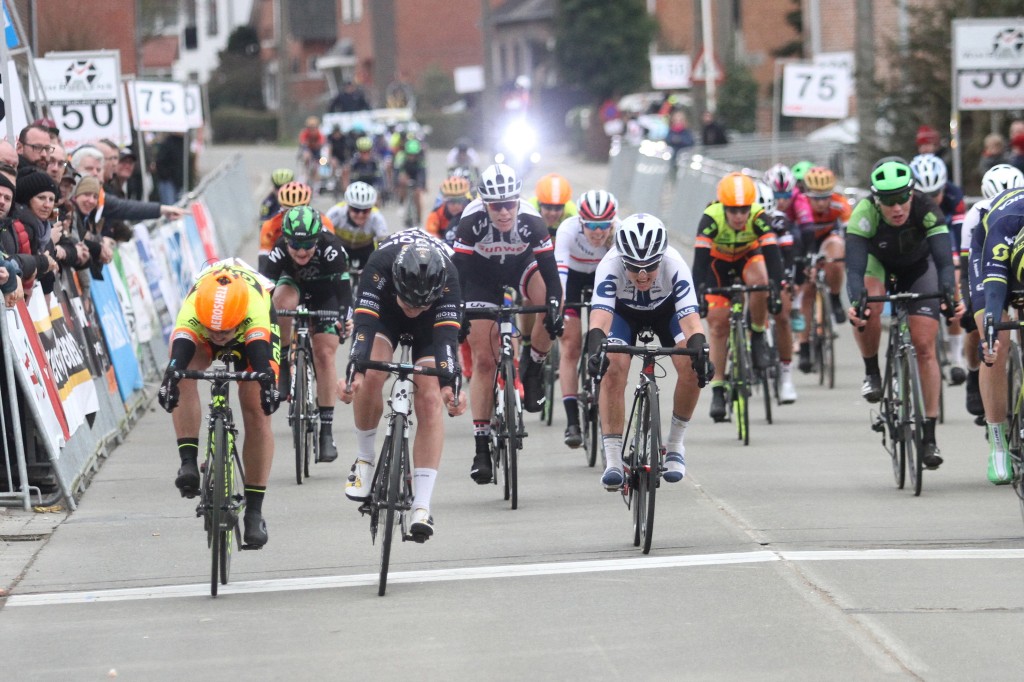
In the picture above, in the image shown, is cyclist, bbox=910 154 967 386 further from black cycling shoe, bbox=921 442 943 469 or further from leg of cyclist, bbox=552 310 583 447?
leg of cyclist, bbox=552 310 583 447

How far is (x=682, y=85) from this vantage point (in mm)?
45781

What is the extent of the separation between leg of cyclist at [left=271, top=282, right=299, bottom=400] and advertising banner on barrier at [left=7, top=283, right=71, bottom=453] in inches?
69.2

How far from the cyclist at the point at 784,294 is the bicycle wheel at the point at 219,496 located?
693 centimetres

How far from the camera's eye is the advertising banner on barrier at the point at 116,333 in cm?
1450

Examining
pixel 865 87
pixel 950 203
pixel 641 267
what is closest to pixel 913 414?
pixel 641 267

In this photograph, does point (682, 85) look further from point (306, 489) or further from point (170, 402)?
point (170, 402)

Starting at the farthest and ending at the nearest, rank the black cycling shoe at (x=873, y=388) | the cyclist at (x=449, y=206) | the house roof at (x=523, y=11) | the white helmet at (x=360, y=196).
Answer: the house roof at (x=523, y=11) → the cyclist at (x=449, y=206) → the white helmet at (x=360, y=196) → the black cycling shoe at (x=873, y=388)

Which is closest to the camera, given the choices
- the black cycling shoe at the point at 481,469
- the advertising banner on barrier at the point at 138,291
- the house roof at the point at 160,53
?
the black cycling shoe at the point at 481,469

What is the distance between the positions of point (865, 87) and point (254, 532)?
65.5ft

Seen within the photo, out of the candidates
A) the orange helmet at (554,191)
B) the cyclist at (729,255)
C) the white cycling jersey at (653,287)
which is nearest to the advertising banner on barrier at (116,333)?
the orange helmet at (554,191)

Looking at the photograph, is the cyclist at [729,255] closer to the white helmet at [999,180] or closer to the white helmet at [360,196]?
the white helmet at [999,180]

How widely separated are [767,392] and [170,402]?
6994 millimetres

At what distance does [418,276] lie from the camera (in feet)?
27.7

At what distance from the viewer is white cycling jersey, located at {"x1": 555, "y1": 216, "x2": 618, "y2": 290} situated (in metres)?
13.0
